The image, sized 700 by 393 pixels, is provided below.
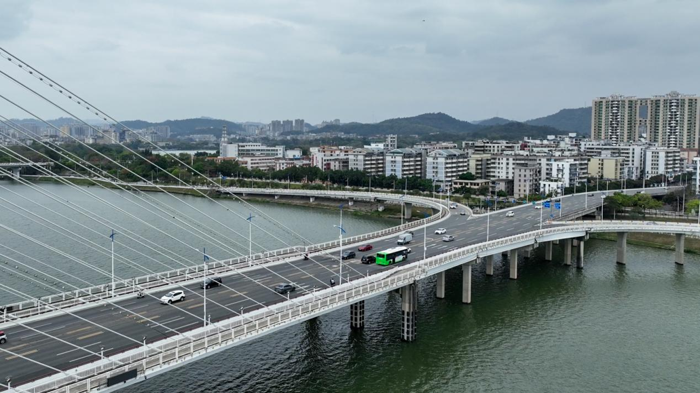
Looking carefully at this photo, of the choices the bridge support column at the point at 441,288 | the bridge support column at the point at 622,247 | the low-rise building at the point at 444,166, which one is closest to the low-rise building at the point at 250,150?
the low-rise building at the point at 444,166

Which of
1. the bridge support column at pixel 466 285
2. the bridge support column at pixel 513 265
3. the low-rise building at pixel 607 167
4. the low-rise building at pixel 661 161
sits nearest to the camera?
the bridge support column at pixel 466 285

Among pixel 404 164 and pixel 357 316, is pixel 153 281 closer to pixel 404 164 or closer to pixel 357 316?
pixel 357 316

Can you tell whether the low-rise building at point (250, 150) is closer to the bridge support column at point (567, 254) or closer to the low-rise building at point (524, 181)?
the low-rise building at point (524, 181)

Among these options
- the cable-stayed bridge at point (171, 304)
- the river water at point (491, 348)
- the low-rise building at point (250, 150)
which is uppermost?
the low-rise building at point (250, 150)

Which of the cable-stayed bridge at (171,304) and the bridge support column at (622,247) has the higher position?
the cable-stayed bridge at (171,304)

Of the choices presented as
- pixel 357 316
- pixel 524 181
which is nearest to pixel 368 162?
pixel 524 181

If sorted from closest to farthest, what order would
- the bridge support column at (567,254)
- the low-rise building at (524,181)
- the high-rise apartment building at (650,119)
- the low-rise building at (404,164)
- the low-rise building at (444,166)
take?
the bridge support column at (567,254) < the low-rise building at (524,181) < the low-rise building at (444,166) < the low-rise building at (404,164) < the high-rise apartment building at (650,119)
